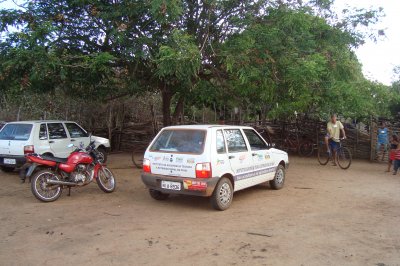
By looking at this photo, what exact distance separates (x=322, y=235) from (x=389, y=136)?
10.2 meters

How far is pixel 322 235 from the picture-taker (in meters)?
5.56

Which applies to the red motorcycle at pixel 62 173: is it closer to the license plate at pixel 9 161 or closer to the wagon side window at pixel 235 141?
the license plate at pixel 9 161

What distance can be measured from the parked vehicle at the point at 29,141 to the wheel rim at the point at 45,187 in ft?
7.64

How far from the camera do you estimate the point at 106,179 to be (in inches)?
342

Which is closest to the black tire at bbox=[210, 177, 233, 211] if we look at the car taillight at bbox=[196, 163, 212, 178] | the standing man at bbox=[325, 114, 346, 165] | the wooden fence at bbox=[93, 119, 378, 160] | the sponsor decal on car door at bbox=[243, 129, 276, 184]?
the car taillight at bbox=[196, 163, 212, 178]

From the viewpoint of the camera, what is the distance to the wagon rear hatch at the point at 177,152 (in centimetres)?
681

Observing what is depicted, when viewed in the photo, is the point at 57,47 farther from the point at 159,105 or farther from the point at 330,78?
the point at 159,105

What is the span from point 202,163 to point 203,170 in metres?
0.12

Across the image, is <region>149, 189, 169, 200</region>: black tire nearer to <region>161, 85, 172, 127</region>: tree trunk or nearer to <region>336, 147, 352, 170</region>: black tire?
<region>161, 85, 172, 127</region>: tree trunk

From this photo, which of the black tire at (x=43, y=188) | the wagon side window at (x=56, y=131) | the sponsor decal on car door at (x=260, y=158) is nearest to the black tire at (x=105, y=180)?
the black tire at (x=43, y=188)

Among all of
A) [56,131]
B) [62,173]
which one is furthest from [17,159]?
[62,173]

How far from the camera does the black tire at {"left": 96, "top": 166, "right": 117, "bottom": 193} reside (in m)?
8.50

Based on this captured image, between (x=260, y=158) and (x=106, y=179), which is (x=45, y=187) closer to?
(x=106, y=179)

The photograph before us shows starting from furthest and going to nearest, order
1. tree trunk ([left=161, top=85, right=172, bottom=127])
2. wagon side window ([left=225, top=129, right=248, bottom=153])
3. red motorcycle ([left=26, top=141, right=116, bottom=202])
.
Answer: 1. tree trunk ([left=161, top=85, right=172, bottom=127])
2. red motorcycle ([left=26, top=141, right=116, bottom=202])
3. wagon side window ([left=225, top=129, right=248, bottom=153])
